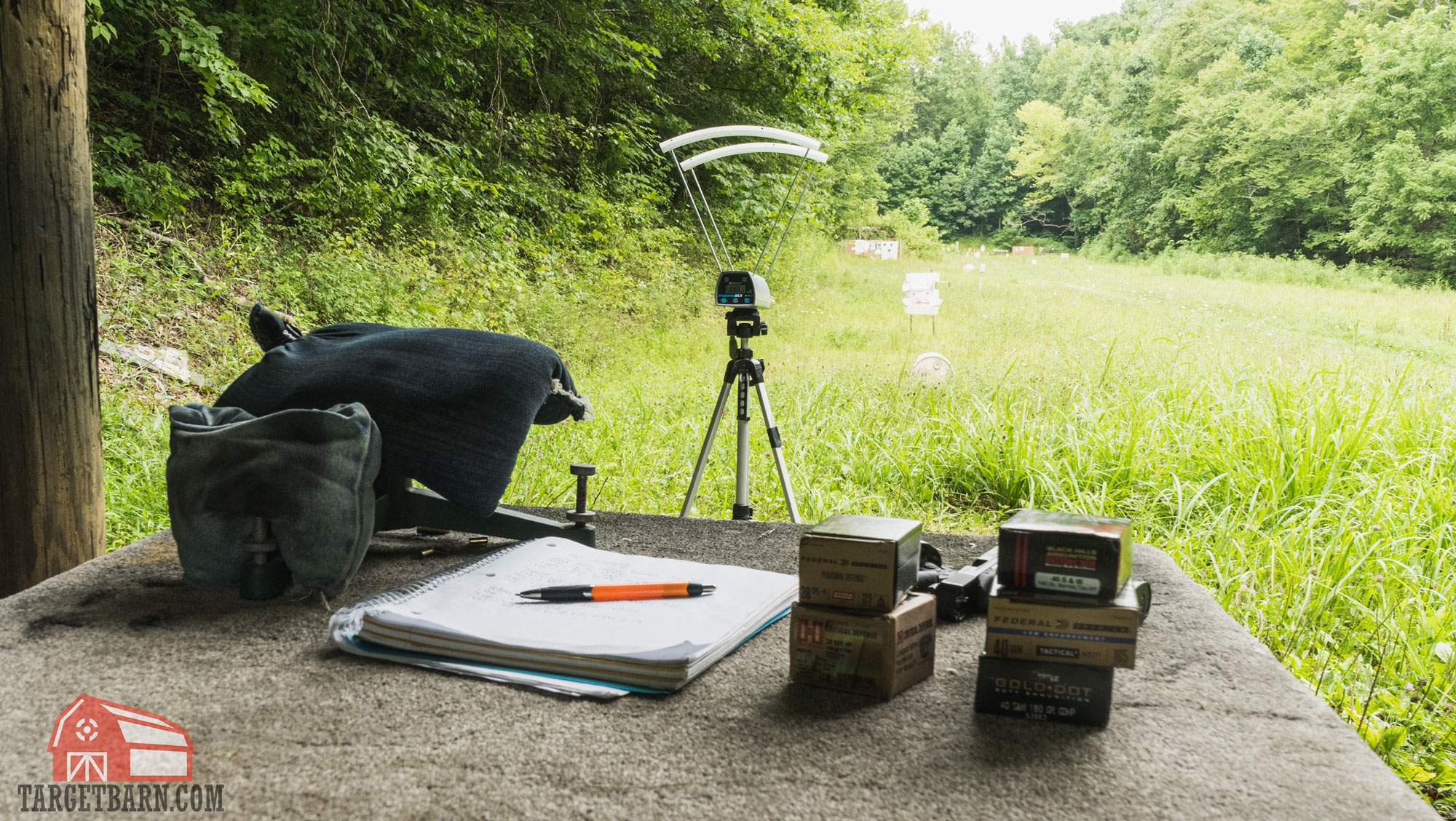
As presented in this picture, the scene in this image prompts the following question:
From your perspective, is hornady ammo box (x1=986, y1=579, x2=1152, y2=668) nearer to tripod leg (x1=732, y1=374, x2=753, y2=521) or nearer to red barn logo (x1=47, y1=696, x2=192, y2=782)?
red barn logo (x1=47, y1=696, x2=192, y2=782)

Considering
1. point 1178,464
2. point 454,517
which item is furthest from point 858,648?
point 1178,464

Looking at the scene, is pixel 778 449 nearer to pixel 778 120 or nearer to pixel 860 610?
pixel 860 610

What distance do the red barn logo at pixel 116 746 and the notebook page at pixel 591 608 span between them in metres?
0.20

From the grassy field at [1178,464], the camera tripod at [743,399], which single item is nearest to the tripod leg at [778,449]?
the camera tripod at [743,399]

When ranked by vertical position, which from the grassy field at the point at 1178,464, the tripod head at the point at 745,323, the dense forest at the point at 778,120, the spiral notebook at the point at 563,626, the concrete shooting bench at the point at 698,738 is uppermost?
the dense forest at the point at 778,120

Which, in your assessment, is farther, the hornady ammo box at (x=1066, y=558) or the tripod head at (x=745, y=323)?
the tripod head at (x=745, y=323)

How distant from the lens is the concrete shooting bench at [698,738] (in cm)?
55

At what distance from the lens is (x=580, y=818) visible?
53 centimetres

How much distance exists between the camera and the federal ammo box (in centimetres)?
66

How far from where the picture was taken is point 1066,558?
0.65 m

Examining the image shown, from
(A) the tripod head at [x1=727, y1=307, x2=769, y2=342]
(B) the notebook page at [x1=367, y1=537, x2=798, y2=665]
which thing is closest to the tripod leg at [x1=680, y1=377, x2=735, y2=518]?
(A) the tripod head at [x1=727, y1=307, x2=769, y2=342]

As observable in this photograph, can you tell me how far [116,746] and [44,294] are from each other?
1.09 metres

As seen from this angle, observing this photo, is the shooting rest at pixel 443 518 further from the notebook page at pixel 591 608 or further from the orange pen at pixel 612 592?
the orange pen at pixel 612 592

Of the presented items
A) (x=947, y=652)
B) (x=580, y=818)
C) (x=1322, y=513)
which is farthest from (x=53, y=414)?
(x=1322, y=513)
